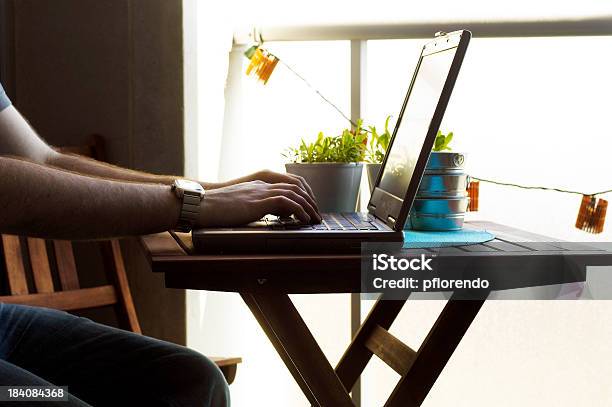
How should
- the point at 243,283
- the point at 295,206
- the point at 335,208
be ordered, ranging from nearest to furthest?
the point at 243,283
the point at 295,206
the point at 335,208

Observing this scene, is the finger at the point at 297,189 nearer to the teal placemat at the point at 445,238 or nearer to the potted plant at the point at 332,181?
the teal placemat at the point at 445,238

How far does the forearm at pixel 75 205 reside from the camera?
1.15 metres

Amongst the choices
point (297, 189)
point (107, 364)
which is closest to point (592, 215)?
point (297, 189)

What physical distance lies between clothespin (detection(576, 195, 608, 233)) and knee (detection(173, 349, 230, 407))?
1.20m

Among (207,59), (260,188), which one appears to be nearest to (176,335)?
(207,59)

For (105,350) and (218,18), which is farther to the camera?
(218,18)

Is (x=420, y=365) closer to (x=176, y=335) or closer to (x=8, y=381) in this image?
(x=8, y=381)

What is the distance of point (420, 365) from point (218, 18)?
62.2 inches

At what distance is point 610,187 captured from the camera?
8.21 ft

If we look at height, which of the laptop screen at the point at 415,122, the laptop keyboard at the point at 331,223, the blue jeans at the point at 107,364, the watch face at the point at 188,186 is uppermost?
the laptop screen at the point at 415,122

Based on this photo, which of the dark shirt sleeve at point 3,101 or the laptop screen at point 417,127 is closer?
the laptop screen at point 417,127

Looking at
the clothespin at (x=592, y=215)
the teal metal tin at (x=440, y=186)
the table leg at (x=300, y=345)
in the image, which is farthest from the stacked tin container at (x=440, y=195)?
the clothespin at (x=592, y=215)

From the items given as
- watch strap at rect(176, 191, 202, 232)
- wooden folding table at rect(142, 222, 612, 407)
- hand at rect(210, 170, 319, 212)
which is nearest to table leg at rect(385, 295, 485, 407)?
wooden folding table at rect(142, 222, 612, 407)

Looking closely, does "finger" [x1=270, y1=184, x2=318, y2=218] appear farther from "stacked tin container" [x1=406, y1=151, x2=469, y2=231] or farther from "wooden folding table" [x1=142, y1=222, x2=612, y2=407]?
"stacked tin container" [x1=406, y1=151, x2=469, y2=231]
